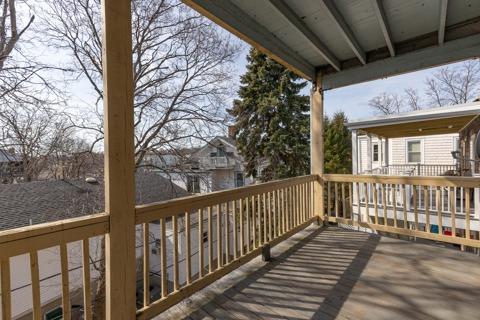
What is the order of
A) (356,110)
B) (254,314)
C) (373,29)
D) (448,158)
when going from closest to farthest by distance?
(254,314)
(373,29)
(448,158)
(356,110)

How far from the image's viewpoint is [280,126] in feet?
Result: 37.7

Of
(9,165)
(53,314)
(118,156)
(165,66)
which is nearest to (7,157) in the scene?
(9,165)

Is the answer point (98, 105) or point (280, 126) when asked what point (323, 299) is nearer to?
point (98, 105)

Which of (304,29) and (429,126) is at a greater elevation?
(304,29)

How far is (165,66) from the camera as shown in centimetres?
685

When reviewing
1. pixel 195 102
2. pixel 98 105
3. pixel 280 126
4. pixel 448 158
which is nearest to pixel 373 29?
pixel 195 102

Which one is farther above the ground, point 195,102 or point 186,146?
point 195,102

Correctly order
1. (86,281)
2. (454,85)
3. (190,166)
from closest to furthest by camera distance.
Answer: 1. (86,281)
2. (190,166)
3. (454,85)

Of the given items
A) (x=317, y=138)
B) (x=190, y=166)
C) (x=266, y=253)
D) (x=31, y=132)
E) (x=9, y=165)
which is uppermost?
(x=31, y=132)

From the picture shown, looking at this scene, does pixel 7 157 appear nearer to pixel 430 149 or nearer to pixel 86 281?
pixel 86 281

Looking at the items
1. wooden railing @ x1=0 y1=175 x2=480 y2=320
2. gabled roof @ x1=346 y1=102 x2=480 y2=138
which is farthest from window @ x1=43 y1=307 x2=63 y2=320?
gabled roof @ x1=346 y1=102 x2=480 y2=138

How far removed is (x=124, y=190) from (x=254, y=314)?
1422 millimetres

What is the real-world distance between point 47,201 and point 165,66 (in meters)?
4.57

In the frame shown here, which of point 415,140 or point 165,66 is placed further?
point 415,140
